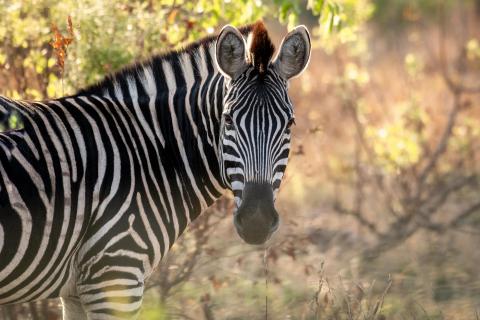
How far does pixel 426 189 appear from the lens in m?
9.55

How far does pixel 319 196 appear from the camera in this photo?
1034 centimetres

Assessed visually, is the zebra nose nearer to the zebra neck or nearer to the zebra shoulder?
the zebra neck

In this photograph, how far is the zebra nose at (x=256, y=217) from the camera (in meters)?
4.25

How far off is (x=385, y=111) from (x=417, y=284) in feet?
12.4

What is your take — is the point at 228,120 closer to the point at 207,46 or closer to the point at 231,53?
the point at 231,53

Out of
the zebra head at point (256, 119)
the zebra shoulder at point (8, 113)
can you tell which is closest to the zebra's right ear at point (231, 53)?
the zebra head at point (256, 119)

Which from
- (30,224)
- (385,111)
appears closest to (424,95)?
(385,111)

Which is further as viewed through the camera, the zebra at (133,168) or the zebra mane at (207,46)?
the zebra mane at (207,46)

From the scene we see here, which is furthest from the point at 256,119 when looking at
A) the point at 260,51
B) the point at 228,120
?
the point at 260,51

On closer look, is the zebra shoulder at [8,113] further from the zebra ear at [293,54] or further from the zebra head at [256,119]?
the zebra ear at [293,54]

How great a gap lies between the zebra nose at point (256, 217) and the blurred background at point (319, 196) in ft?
2.82

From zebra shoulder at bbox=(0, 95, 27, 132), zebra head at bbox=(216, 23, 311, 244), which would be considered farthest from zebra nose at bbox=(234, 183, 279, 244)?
zebra shoulder at bbox=(0, 95, 27, 132)

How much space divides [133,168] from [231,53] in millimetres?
766

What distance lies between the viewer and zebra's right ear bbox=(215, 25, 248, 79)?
4.50 m
